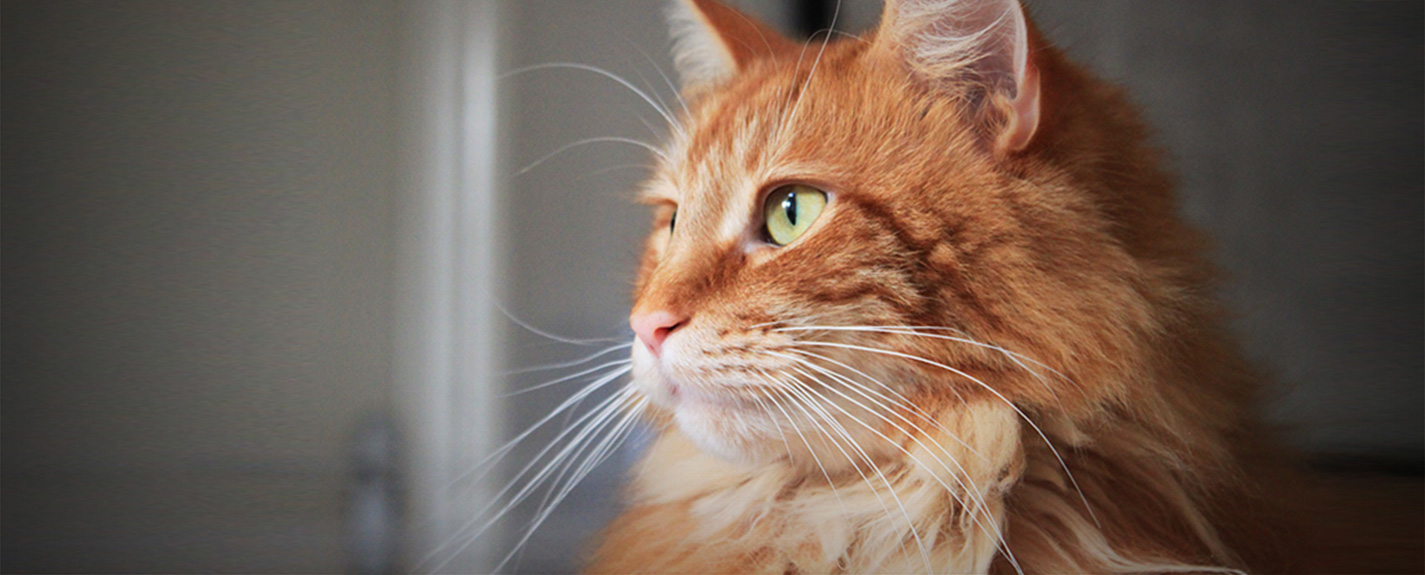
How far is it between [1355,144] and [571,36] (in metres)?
0.83

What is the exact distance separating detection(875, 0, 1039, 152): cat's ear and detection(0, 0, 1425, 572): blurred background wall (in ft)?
0.24

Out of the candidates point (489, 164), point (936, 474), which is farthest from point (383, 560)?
point (936, 474)

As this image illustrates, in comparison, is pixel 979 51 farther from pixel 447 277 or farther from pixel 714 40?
pixel 447 277

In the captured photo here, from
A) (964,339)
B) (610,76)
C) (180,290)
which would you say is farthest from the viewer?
(610,76)

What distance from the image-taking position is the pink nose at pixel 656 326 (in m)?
0.81

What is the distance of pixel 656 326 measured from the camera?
0.82 metres

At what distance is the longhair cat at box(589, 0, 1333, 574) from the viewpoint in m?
0.78

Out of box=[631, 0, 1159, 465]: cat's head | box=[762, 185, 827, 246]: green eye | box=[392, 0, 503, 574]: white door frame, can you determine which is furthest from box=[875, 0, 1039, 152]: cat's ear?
box=[392, 0, 503, 574]: white door frame

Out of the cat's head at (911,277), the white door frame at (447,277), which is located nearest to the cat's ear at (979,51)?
the cat's head at (911,277)

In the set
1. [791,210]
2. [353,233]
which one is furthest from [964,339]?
[353,233]

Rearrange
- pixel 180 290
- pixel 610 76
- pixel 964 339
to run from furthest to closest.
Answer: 1. pixel 610 76
2. pixel 180 290
3. pixel 964 339

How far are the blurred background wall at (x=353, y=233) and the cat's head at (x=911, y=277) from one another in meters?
0.12

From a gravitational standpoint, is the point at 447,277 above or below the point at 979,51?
below

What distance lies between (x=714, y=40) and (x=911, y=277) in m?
0.43
